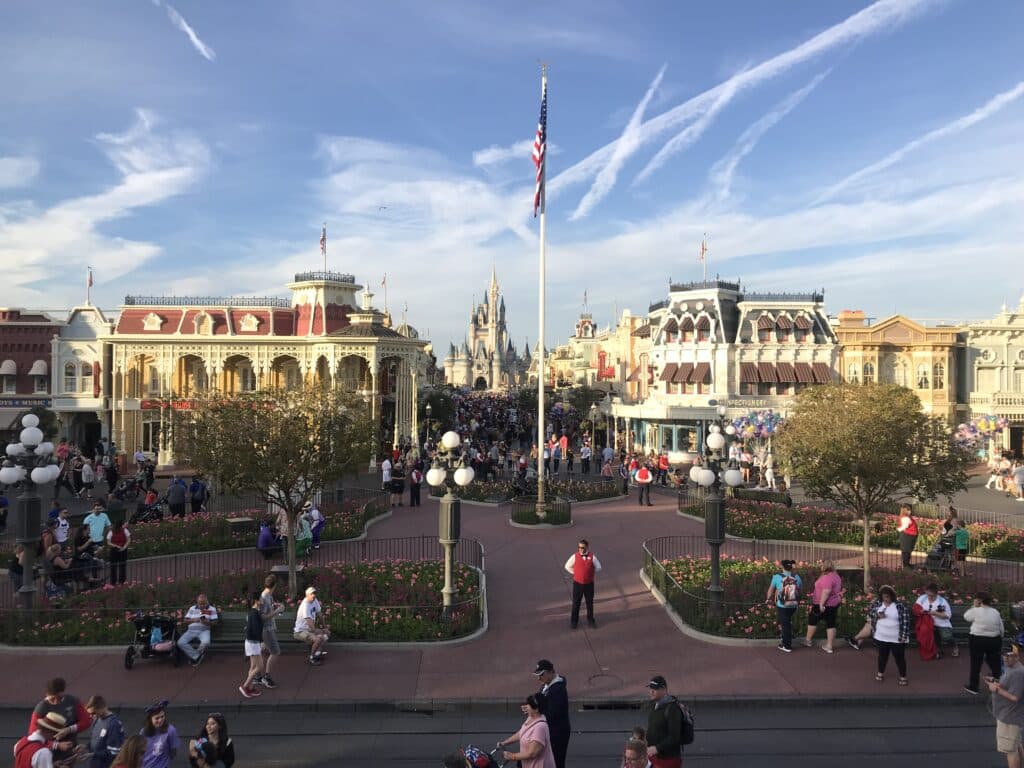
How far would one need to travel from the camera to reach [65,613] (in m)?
11.5

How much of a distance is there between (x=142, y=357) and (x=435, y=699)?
108ft

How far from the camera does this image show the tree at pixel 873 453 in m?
13.7

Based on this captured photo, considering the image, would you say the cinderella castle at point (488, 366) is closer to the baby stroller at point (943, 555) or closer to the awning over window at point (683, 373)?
the awning over window at point (683, 373)

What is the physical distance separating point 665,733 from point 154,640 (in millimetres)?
7785

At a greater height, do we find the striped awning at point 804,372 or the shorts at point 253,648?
the striped awning at point 804,372

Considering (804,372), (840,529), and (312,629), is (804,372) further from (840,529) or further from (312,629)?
(312,629)

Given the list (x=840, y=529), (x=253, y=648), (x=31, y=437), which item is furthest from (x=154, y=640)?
(x=840, y=529)

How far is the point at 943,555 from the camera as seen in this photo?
47.2 ft

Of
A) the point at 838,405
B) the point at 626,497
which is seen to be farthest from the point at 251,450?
the point at 626,497

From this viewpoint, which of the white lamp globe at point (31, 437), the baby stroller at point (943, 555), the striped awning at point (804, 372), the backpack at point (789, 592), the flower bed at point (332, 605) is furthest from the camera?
the striped awning at point (804, 372)

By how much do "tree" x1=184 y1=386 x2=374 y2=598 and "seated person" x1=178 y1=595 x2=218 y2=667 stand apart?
2043 mm

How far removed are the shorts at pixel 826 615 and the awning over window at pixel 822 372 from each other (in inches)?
1136

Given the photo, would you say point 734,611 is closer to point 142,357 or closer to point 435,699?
point 435,699

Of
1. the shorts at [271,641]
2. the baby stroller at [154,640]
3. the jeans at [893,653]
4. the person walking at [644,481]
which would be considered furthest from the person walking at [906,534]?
the baby stroller at [154,640]
